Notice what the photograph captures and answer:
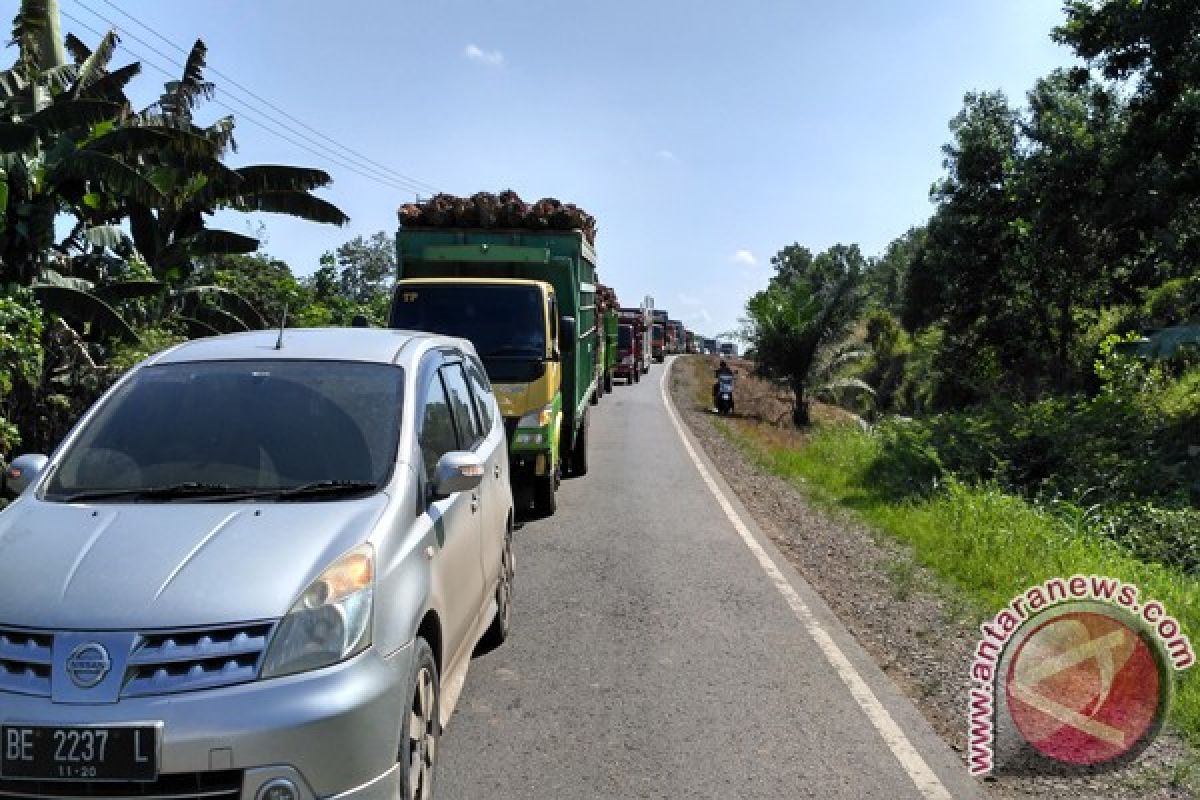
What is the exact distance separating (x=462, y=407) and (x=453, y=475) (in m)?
1.49

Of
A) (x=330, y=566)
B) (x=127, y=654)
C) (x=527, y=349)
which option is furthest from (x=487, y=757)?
(x=527, y=349)

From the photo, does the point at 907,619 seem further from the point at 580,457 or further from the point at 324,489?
the point at 580,457

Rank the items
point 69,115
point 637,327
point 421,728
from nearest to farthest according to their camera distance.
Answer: point 421,728
point 69,115
point 637,327

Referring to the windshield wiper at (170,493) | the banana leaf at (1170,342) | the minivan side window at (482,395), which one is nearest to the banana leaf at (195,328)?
the minivan side window at (482,395)

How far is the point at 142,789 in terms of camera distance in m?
3.24

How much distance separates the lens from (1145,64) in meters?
16.5

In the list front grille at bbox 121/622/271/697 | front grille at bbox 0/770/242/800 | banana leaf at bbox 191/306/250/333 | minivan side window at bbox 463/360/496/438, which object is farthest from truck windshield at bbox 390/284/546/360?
banana leaf at bbox 191/306/250/333

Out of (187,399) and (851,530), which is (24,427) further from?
(851,530)

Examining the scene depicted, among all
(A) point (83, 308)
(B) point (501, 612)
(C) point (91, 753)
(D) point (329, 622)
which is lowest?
(B) point (501, 612)

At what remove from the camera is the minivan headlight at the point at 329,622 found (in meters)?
3.44

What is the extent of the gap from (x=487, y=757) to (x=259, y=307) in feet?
72.4

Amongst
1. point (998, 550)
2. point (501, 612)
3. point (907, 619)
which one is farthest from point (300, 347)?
point (998, 550)

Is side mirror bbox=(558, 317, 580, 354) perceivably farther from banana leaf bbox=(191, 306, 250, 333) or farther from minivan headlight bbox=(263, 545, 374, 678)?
banana leaf bbox=(191, 306, 250, 333)

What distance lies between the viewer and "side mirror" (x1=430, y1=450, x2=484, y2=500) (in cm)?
458
